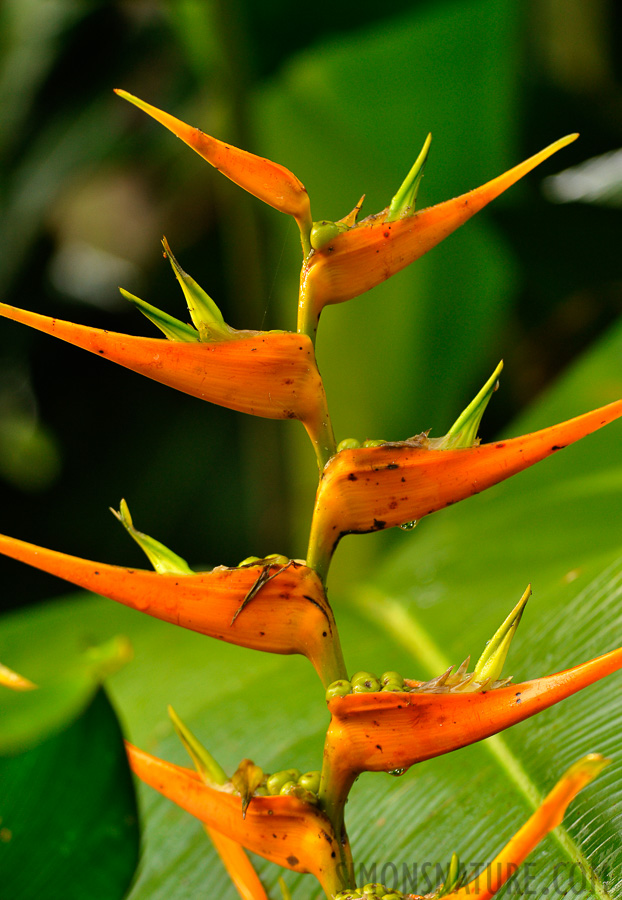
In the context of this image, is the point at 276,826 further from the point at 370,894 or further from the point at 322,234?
the point at 322,234

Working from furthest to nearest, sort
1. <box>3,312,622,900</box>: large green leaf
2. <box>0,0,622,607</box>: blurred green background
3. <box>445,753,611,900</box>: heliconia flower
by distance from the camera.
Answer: <box>0,0,622,607</box>: blurred green background → <box>3,312,622,900</box>: large green leaf → <box>445,753,611,900</box>: heliconia flower

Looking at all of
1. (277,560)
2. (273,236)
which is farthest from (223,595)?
(273,236)

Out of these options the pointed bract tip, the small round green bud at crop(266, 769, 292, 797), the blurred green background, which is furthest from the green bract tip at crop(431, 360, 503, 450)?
the blurred green background

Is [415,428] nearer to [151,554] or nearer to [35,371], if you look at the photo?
[35,371]

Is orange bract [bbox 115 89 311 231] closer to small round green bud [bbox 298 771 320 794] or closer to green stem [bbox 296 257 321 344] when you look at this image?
green stem [bbox 296 257 321 344]

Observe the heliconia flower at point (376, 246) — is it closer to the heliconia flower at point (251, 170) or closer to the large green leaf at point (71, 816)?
the heliconia flower at point (251, 170)

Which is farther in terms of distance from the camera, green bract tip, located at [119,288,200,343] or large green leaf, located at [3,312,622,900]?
large green leaf, located at [3,312,622,900]

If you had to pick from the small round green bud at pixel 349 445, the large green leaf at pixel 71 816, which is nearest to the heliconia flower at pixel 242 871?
the large green leaf at pixel 71 816
